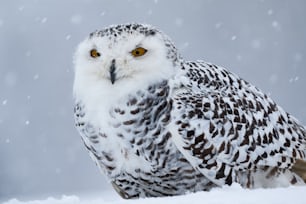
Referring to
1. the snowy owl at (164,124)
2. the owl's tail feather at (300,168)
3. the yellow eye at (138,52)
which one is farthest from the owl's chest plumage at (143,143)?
the owl's tail feather at (300,168)

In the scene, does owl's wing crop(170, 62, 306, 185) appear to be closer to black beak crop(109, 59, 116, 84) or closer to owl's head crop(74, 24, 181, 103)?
owl's head crop(74, 24, 181, 103)

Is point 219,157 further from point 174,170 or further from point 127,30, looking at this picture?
point 127,30

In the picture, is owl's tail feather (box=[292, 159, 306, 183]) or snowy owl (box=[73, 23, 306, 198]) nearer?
snowy owl (box=[73, 23, 306, 198])

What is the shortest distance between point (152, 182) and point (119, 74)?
14.4 inches

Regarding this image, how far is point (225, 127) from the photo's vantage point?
5.70ft

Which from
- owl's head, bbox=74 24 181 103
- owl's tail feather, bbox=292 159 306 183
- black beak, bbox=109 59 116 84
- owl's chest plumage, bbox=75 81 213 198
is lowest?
owl's tail feather, bbox=292 159 306 183

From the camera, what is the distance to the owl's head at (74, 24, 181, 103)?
1.65m

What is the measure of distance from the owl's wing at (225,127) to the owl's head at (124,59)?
0.08 m

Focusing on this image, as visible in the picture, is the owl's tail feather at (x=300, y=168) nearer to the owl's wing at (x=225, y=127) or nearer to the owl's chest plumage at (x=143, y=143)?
the owl's wing at (x=225, y=127)

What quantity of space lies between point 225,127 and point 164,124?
196mm

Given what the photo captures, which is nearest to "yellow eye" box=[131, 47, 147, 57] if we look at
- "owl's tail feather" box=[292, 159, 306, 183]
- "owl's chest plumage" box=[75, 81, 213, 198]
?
"owl's chest plumage" box=[75, 81, 213, 198]

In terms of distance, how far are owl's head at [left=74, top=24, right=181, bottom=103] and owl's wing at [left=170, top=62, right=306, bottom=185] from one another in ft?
0.27

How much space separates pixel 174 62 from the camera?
5.85 feet

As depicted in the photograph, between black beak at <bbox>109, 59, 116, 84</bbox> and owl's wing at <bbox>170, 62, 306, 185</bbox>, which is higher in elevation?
black beak at <bbox>109, 59, 116, 84</bbox>
